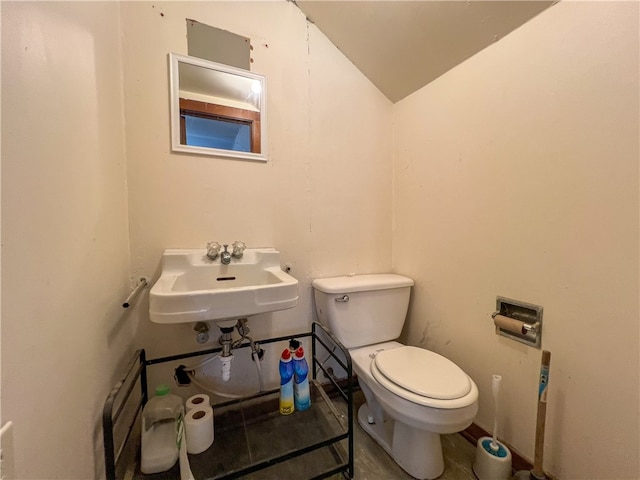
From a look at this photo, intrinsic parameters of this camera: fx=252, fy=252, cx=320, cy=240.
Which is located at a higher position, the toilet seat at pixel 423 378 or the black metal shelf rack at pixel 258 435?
the toilet seat at pixel 423 378

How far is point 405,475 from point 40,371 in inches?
46.2

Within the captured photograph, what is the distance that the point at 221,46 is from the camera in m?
1.15

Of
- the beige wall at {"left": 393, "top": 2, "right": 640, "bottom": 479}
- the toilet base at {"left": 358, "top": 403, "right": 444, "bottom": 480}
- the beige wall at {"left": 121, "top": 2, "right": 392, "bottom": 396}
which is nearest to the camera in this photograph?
the beige wall at {"left": 393, "top": 2, "right": 640, "bottom": 479}

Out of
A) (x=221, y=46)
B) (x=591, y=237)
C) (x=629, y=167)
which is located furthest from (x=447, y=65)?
(x=221, y=46)

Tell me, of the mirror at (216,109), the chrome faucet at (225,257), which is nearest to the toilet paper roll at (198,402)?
the chrome faucet at (225,257)

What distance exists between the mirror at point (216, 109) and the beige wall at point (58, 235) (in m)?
0.24

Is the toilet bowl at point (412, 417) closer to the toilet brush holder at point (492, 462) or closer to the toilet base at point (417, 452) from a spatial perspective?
the toilet base at point (417, 452)

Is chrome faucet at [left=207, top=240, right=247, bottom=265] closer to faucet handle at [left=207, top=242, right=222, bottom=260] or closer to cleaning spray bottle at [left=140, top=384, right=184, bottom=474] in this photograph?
faucet handle at [left=207, top=242, right=222, bottom=260]

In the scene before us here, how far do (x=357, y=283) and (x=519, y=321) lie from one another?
642 mm

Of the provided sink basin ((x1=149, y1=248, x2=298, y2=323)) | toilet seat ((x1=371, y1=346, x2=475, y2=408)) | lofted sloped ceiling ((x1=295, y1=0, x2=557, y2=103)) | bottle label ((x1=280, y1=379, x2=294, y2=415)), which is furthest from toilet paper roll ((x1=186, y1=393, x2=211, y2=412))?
→ lofted sloped ceiling ((x1=295, y1=0, x2=557, y2=103))

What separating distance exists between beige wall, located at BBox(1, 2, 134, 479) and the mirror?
0.24 m

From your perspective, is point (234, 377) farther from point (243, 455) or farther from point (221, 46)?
point (221, 46)

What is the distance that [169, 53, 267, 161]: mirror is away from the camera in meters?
1.09

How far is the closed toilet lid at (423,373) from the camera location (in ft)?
2.78
